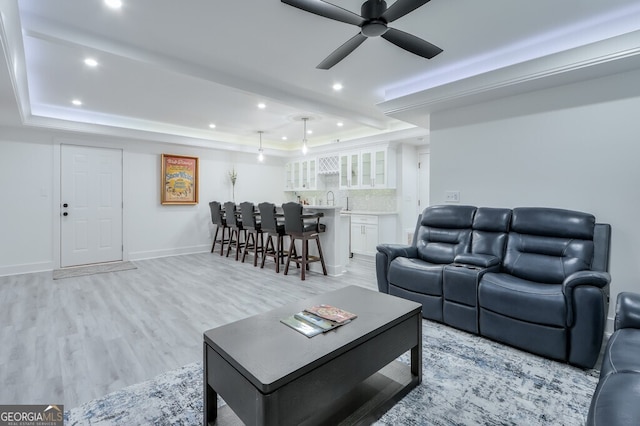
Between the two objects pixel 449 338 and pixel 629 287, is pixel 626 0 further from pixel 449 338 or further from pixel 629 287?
pixel 449 338

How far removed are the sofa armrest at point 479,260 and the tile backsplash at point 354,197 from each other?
3621 mm

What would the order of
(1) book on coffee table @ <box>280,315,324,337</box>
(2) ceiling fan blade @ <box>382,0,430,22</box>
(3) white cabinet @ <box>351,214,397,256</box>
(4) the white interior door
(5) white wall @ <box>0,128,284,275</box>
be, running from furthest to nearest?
(3) white cabinet @ <box>351,214,397,256</box>, (4) the white interior door, (5) white wall @ <box>0,128,284,275</box>, (2) ceiling fan blade @ <box>382,0,430,22</box>, (1) book on coffee table @ <box>280,315,324,337</box>

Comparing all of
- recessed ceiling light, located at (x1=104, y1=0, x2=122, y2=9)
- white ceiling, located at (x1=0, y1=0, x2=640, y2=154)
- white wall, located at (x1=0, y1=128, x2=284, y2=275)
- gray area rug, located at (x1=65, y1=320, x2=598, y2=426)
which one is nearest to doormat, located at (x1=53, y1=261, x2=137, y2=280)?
white wall, located at (x1=0, y1=128, x2=284, y2=275)

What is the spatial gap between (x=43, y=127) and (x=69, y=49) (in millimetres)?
2665

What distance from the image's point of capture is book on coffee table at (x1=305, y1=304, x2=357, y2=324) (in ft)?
5.61

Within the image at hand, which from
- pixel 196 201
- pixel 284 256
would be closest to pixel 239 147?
pixel 196 201

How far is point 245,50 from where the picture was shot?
295 cm

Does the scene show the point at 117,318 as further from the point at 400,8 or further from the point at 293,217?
the point at 400,8

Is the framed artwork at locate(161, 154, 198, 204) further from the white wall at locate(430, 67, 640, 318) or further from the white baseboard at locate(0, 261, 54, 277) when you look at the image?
the white wall at locate(430, 67, 640, 318)

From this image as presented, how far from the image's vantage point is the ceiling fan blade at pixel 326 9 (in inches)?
72.1

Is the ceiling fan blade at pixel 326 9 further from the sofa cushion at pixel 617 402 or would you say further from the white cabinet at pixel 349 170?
the white cabinet at pixel 349 170

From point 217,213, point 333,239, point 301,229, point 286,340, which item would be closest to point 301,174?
point 217,213

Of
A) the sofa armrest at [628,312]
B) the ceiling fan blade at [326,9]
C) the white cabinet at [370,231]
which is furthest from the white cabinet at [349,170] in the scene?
the sofa armrest at [628,312]

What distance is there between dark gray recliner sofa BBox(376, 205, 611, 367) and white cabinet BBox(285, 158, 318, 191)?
4597 millimetres
